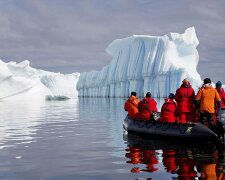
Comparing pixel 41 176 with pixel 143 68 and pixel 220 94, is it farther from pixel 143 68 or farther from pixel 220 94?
pixel 143 68

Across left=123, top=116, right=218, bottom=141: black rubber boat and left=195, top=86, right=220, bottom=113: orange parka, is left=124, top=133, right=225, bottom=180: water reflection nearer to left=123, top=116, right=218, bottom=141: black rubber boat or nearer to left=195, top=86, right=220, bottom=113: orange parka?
left=123, top=116, right=218, bottom=141: black rubber boat

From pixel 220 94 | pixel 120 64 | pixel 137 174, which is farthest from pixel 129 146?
pixel 120 64

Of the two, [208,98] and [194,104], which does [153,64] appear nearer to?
[194,104]

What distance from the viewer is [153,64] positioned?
68250mm

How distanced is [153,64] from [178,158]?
5866 cm

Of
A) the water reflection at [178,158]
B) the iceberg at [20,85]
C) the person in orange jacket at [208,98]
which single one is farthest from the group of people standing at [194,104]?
the iceberg at [20,85]

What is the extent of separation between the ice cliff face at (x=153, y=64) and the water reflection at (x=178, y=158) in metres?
51.8

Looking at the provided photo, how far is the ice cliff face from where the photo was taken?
66.5 metres

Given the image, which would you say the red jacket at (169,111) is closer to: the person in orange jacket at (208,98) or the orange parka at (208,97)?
the person in orange jacket at (208,98)

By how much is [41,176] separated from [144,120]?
7515mm

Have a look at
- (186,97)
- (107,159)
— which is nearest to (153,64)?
(186,97)

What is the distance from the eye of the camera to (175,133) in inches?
532

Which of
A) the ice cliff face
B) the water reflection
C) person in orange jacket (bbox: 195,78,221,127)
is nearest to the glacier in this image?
the ice cliff face

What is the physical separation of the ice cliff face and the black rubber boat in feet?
160
